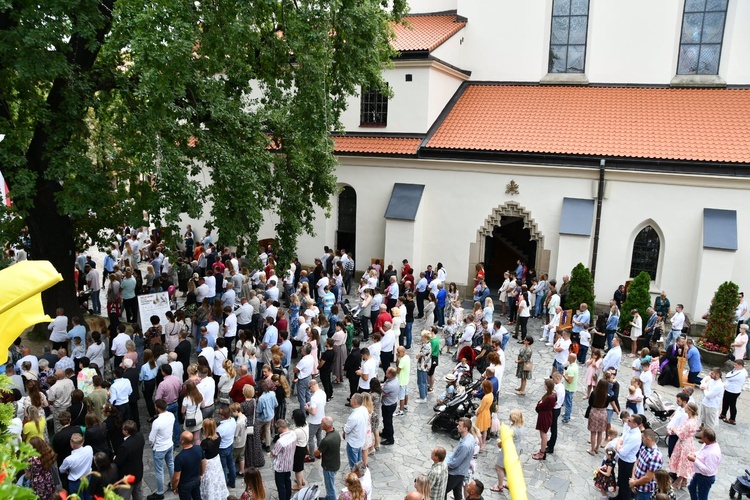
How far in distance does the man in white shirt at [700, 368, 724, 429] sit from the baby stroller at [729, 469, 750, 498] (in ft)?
4.98

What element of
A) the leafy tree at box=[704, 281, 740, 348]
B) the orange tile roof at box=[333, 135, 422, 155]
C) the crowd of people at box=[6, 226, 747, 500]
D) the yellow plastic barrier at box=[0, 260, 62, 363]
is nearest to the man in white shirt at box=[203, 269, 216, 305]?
the crowd of people at box=[6, 226, 747, 500]

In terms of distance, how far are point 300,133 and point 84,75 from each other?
5006mm

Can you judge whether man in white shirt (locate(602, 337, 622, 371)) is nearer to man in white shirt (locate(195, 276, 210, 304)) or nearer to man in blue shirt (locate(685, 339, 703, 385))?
man in blue shirt (locate(685, 339, 703, 385))

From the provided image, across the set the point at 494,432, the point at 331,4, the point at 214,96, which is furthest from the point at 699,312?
the point at 214,96

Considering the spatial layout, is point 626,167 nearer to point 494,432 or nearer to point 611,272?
point 611,272

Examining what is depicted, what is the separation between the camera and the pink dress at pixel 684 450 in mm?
10156

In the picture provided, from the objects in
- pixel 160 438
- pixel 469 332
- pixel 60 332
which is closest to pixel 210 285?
pixel 60 332

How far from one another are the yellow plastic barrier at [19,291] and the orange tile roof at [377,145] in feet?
62.6

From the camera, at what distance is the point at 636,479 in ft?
30.5

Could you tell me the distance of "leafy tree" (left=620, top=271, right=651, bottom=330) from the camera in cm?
1838

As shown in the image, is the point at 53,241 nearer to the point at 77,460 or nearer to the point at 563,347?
the point at 77,460

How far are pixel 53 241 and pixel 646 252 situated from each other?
18600mm

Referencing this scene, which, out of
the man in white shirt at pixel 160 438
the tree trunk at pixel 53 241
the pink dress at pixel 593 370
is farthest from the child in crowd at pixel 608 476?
the tree trunk at pixel 53 241

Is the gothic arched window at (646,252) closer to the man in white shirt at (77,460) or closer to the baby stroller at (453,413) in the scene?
the baby stroller at (453,413)
